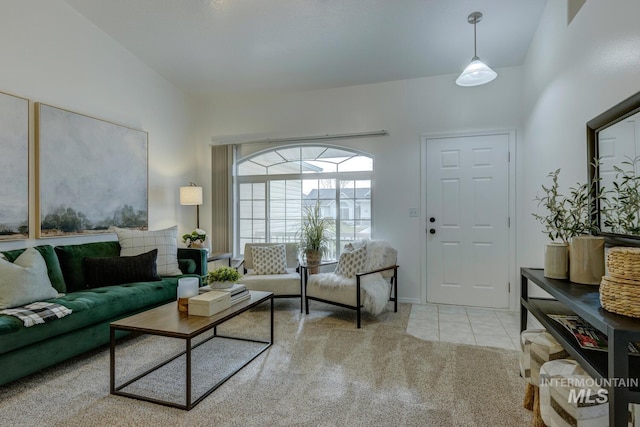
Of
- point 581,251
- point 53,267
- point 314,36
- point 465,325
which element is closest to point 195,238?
point 53,267

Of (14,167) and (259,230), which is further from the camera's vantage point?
(259,230)

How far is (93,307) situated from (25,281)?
1.55 ft

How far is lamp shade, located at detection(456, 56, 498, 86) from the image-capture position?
9.73 feet

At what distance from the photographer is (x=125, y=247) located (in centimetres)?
351

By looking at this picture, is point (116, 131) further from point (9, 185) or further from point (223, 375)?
point (223, 375)

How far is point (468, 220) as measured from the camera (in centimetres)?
400

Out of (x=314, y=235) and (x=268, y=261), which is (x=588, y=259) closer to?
(x=314, y=235)

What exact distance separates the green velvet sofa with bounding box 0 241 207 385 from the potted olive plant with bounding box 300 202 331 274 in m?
1.35

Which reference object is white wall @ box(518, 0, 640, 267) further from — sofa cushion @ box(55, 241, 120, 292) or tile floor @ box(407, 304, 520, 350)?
sofa cushion @ box(55, 241, 120, 292)

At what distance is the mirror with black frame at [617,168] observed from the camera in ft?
5.27

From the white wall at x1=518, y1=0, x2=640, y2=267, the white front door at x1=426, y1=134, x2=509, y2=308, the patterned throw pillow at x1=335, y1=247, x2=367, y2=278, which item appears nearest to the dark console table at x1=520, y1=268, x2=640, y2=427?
the white wall at x1=518, y1=0, x2=640, y2=267

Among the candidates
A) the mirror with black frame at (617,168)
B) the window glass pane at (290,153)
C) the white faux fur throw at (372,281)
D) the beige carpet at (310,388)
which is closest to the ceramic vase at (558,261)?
the mirror with black frame at (617,168)

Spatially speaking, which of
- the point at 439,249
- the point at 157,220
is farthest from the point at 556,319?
the point at 157,220

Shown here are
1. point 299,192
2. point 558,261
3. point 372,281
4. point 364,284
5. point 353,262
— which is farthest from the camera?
point 299,192
